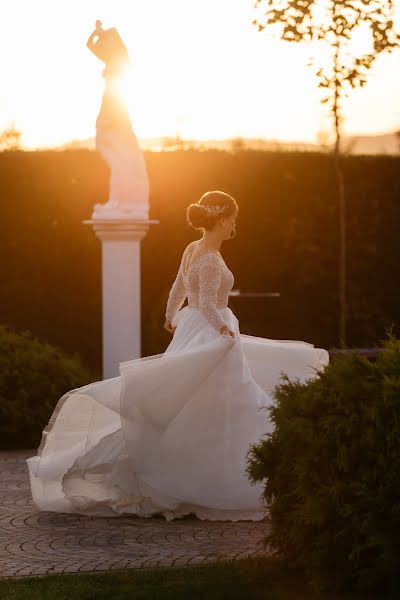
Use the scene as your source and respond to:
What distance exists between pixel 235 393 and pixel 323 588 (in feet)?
7.05

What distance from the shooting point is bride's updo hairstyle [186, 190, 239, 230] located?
24.2 ft

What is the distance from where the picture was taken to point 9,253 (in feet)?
50.0

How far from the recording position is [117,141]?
457 inches

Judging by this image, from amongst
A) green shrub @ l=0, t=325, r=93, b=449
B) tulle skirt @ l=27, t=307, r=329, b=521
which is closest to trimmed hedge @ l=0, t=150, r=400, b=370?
green shrub @ l=0, t=325, r=93, b=449

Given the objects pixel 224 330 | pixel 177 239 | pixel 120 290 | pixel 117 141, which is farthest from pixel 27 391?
pixel 177 239

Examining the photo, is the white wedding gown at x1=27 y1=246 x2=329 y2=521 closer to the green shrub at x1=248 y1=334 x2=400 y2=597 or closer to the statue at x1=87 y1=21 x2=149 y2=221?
the green shrub at x1=248 y1=334 x2=400 y2=597

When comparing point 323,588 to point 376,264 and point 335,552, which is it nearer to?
point 335,552

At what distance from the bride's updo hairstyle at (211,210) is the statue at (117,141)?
4217 mm

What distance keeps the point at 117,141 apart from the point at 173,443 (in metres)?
5.11

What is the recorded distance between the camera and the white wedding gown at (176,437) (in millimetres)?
6973

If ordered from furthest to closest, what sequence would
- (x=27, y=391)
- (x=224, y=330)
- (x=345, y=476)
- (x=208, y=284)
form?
(x=27, y=391), (x=208, y=284), (x=224, y=330), (x=345, y=476)

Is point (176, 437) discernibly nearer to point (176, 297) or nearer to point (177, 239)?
point (176, 297)

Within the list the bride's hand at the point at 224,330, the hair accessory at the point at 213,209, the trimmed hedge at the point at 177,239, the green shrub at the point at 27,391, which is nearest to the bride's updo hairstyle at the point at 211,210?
the hair accessory at the point at 213,209

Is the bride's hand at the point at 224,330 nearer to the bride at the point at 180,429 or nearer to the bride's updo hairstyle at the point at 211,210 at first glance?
the bride at the point at 180,429
